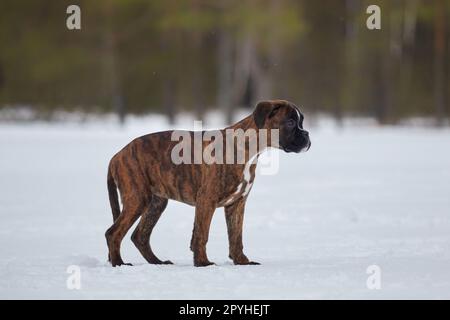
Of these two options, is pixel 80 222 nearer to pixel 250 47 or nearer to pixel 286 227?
pixel 286 227

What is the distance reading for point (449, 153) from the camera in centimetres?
2328

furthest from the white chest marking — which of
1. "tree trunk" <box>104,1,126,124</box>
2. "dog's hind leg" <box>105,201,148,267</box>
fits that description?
"tree trunk" <box>104,1,126,124</box>

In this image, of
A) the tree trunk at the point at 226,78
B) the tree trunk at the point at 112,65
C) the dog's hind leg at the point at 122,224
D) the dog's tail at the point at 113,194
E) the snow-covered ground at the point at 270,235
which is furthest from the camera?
the tree trunk at the point at 226,78

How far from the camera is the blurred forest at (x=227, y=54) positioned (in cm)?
3588

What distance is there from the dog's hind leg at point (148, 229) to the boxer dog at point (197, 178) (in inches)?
3.5

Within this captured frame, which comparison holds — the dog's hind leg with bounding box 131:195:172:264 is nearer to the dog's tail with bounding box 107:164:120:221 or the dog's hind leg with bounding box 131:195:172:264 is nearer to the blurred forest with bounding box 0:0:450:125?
the dog's tail with bounding box 107:164:120:221

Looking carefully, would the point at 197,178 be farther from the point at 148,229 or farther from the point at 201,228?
the point at 148,229

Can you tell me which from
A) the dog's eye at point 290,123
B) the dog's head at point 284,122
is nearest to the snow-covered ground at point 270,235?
the dog's head at point 284,122

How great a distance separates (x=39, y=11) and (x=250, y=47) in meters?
9.81

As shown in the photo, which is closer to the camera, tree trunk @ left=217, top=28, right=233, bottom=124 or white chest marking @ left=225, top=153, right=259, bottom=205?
white chest marking @ left=225, top=153, right=259, bottom=205

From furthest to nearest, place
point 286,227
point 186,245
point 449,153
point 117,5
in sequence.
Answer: point 117,5 < point 449,153 < point 286,227 < point 186,245

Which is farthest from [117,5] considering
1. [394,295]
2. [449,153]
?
[394,295]

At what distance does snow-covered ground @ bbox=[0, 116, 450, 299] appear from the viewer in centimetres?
687

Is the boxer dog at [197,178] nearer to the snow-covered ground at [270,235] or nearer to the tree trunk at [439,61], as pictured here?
the snow-covered ground at [270,235]
